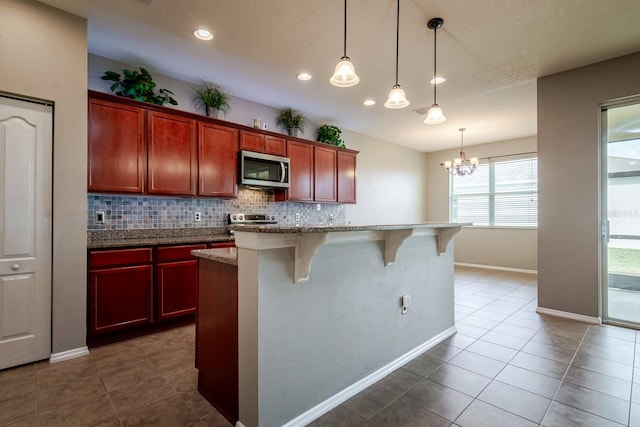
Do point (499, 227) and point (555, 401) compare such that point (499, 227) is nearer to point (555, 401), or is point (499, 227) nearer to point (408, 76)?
point (408, 76)

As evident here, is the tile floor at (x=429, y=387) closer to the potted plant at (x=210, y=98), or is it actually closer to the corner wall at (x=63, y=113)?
the corner wall at (x=63, y=113)

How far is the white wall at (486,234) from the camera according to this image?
6305 mm

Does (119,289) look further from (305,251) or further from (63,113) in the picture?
(305,251)

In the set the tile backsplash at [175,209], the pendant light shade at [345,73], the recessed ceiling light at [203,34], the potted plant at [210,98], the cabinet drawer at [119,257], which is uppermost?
the recessed ceiling light at [203,34]

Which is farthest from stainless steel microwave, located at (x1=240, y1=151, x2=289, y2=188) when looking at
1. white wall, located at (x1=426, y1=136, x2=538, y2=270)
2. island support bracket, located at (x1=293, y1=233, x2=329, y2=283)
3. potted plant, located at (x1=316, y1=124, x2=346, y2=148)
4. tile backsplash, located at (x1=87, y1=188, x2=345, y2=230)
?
white wall, located at (x1=426, y1=136, x2=538, y2=270)

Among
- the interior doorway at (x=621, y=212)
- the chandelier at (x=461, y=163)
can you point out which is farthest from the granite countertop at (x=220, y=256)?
the chandelier at (x=461, y=163)

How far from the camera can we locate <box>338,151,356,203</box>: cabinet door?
539 cm

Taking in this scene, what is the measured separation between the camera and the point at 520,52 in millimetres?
3111

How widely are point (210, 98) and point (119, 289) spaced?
2.44 m

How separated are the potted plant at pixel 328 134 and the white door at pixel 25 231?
3.64 m

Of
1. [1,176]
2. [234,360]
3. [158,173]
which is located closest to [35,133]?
[1,176]

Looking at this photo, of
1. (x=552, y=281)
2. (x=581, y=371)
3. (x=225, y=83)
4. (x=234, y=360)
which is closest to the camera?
(x=234, y=360)

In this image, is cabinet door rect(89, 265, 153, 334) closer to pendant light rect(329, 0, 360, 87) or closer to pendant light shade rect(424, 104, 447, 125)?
pendant light rect(329, 0, 360, 87)

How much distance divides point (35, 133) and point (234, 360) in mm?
2426
